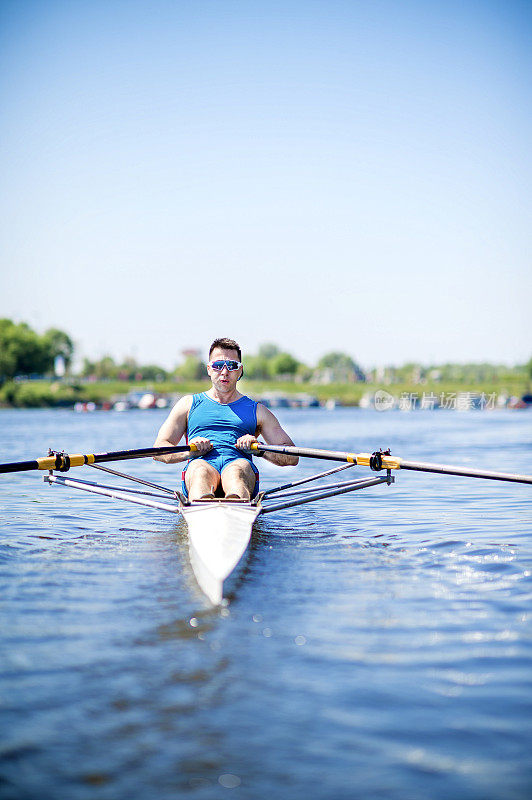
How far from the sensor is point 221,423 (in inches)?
334

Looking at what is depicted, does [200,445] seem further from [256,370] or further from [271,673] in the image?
[256,370]

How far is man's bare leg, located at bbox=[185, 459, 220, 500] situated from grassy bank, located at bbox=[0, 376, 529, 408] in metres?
92.5

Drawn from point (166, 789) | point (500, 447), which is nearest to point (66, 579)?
point (166, 789)

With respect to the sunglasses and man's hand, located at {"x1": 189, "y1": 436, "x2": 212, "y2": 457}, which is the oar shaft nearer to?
man's hand, located at {"x1": 189, "y1": 436, "x2": 212, "y2": 457}

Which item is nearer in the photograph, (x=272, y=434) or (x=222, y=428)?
(x=222, y=428)

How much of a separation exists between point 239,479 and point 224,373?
1297 mm

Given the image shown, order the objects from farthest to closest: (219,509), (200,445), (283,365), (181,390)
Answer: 1. (283,365)
2. (181,390)
3. (200,445)
4. (219,509)

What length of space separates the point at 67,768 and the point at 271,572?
3.55m

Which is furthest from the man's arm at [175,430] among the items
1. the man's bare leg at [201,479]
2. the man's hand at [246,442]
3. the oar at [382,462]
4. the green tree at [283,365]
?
the green tree at [283,365]

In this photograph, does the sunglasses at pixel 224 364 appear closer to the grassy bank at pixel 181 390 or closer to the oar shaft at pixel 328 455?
the oar shaft at pixel 328 455

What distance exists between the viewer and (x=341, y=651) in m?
4.54

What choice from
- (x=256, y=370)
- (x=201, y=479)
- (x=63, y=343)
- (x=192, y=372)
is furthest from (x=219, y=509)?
(x=192, y=372)

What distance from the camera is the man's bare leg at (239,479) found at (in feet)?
24.8

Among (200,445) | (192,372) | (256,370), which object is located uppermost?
(256,370)
